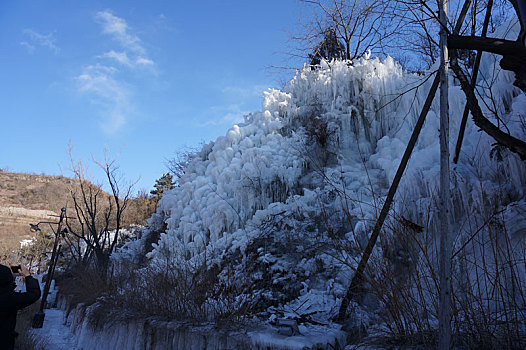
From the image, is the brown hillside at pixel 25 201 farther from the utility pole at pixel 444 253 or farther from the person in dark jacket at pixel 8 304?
the utility pole at pixel 444 253

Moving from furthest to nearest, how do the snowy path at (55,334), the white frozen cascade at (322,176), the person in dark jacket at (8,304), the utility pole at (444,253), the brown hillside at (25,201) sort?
the brown hillside at (25,201)
the snowy path at (55,334)
the white frozen cascade at (322,176)
the person in dark jacket at (8,304)
the utility pole at (444,253)

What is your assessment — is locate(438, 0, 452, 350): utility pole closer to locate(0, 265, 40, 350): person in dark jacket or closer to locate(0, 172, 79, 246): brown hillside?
locate(0, 265, 40, 350): person in dark jacket

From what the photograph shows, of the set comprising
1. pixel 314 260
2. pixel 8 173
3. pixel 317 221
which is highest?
pixel 8 173

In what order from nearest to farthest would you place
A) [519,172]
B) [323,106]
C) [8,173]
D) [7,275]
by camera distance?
[7,275] → [519,172] → [323,106] → [8,173]

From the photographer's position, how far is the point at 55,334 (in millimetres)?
9930

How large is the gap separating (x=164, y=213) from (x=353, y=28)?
399 inches

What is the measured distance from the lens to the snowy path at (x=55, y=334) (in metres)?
7.93

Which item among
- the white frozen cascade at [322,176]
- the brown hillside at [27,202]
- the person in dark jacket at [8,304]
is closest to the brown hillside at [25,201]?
the brown hillside at [27,202]

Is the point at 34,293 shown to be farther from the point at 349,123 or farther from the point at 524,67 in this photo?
the point at 349,123

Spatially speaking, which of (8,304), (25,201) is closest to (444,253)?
(8,304)

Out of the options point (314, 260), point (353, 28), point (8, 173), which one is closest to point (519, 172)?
point (314, 260)

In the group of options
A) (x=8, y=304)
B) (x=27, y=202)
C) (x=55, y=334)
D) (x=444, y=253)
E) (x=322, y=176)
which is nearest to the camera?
(x=444, y=253)

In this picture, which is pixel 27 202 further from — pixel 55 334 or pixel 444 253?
pixel 444 253

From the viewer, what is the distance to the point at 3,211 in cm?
4494
